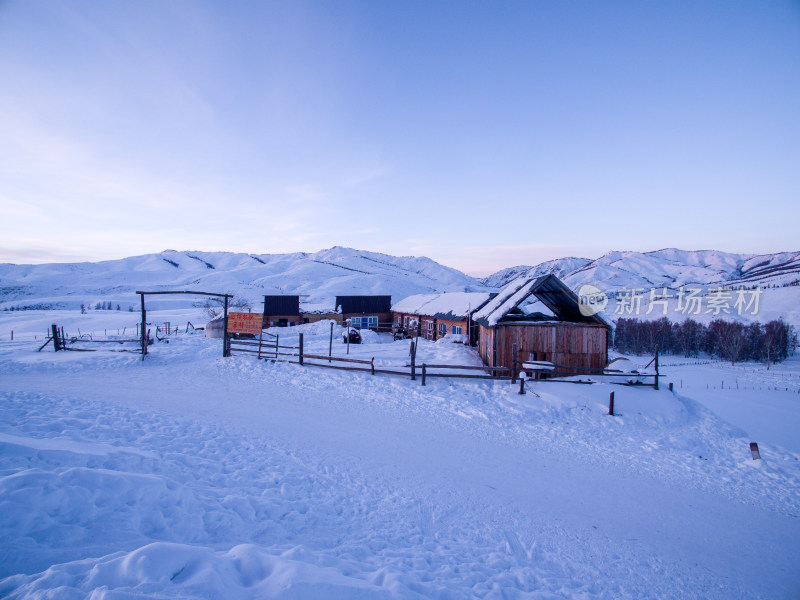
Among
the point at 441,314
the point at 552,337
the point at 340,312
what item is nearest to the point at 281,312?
the point at 340,312

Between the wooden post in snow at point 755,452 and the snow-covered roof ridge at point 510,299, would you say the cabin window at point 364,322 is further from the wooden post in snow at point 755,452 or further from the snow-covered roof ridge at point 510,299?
the wooden post in snow at point 755,452

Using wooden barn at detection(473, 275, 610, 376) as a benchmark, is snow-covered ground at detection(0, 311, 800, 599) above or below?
below

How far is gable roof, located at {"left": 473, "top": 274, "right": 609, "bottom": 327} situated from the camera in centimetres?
1559

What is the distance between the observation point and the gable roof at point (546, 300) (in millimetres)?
15594

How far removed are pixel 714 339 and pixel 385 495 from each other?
82306 mm

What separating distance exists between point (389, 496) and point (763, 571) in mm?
5750

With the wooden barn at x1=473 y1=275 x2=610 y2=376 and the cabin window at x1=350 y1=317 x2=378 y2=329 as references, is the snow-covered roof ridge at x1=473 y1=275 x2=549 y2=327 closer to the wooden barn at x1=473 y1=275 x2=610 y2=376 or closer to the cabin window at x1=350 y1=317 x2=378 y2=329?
the wooden barn at x1=473 y1=275 x2=610 y2=376

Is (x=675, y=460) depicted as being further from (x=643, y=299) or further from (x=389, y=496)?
(x=643, y=299)

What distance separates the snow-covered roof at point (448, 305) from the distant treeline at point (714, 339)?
38.7 m

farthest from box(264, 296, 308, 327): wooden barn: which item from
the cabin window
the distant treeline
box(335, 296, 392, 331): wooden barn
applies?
the distant treeline

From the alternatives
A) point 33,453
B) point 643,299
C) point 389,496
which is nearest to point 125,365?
point 33,453

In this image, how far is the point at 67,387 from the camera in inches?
487

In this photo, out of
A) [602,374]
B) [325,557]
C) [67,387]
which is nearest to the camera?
[325,557]

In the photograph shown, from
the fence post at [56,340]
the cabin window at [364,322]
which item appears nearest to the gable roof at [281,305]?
the cabin window at [364,322]
